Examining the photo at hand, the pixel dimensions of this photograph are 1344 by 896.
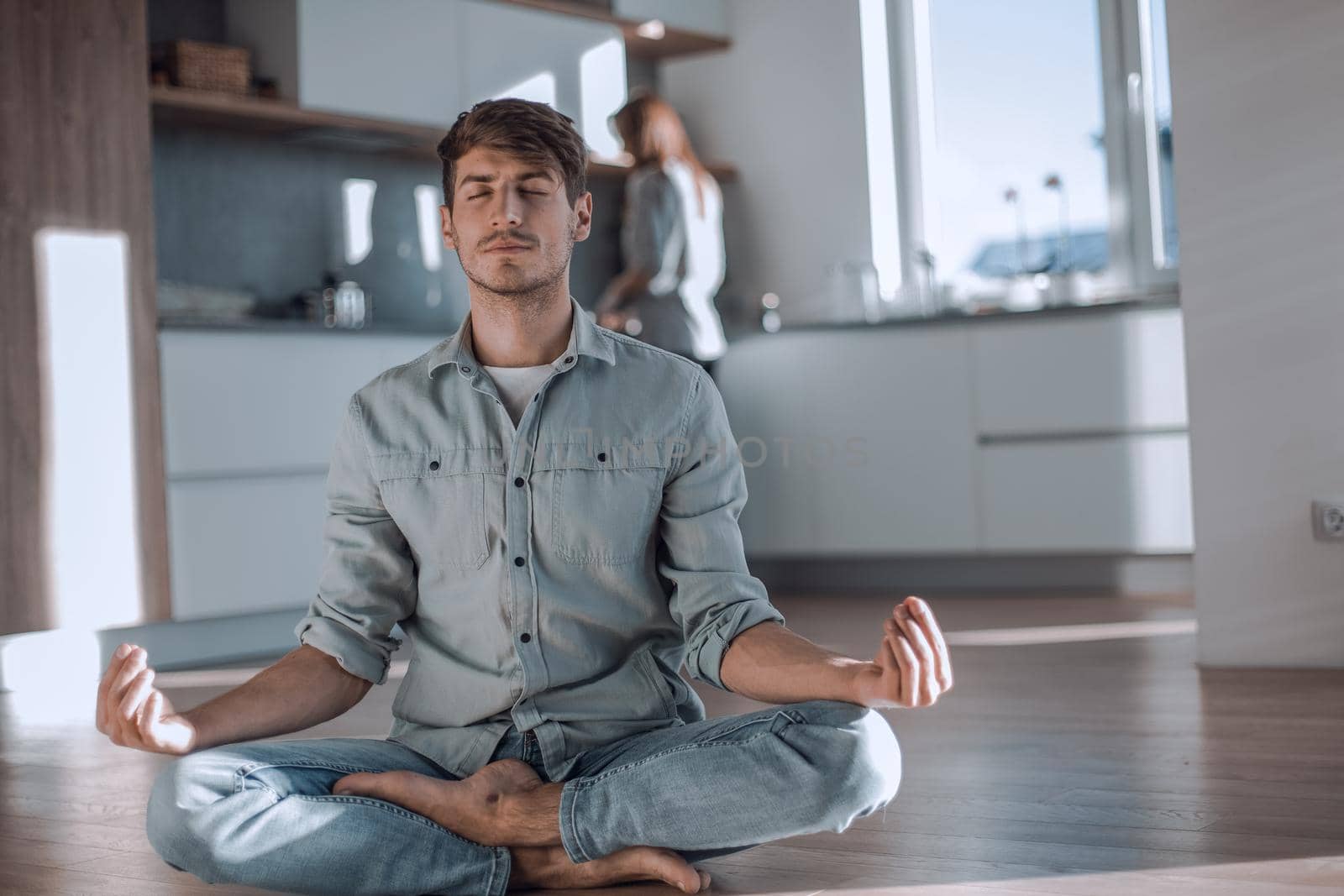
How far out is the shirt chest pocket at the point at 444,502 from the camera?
181cm

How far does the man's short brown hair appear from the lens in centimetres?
177

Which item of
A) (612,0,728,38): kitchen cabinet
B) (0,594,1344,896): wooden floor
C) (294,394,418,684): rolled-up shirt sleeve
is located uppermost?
(612,0,728,38): kitchen cabinet

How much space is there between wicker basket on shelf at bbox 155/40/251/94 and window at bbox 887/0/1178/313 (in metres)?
2.31

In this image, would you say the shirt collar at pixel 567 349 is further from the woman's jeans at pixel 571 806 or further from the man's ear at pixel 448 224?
the woman's jeans at pixel 571 806

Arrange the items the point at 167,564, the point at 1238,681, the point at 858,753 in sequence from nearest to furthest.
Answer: the point at 858,753 → the point at 1238,681 → the point at 167,564

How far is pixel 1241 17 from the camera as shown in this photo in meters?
3.31

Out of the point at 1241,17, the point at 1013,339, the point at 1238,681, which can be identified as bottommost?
the point at 1238,681

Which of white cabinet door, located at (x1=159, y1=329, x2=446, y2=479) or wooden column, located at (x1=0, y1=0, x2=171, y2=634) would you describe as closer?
wooden column, located at (x1=0, y1=0, x2=171, y2=634)

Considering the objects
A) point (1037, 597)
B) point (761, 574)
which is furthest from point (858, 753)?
point (761, 574)

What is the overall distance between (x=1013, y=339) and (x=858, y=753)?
3490 millimetres

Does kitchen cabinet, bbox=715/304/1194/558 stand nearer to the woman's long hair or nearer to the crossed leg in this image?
the woman's long hair

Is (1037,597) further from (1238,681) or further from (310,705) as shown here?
(310,705)

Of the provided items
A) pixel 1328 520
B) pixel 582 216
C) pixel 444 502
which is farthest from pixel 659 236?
pixel 444 502

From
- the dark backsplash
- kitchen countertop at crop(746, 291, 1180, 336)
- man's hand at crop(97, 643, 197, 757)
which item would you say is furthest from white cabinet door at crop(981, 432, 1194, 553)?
man's hand at crop(97, 643, 197, 757)
